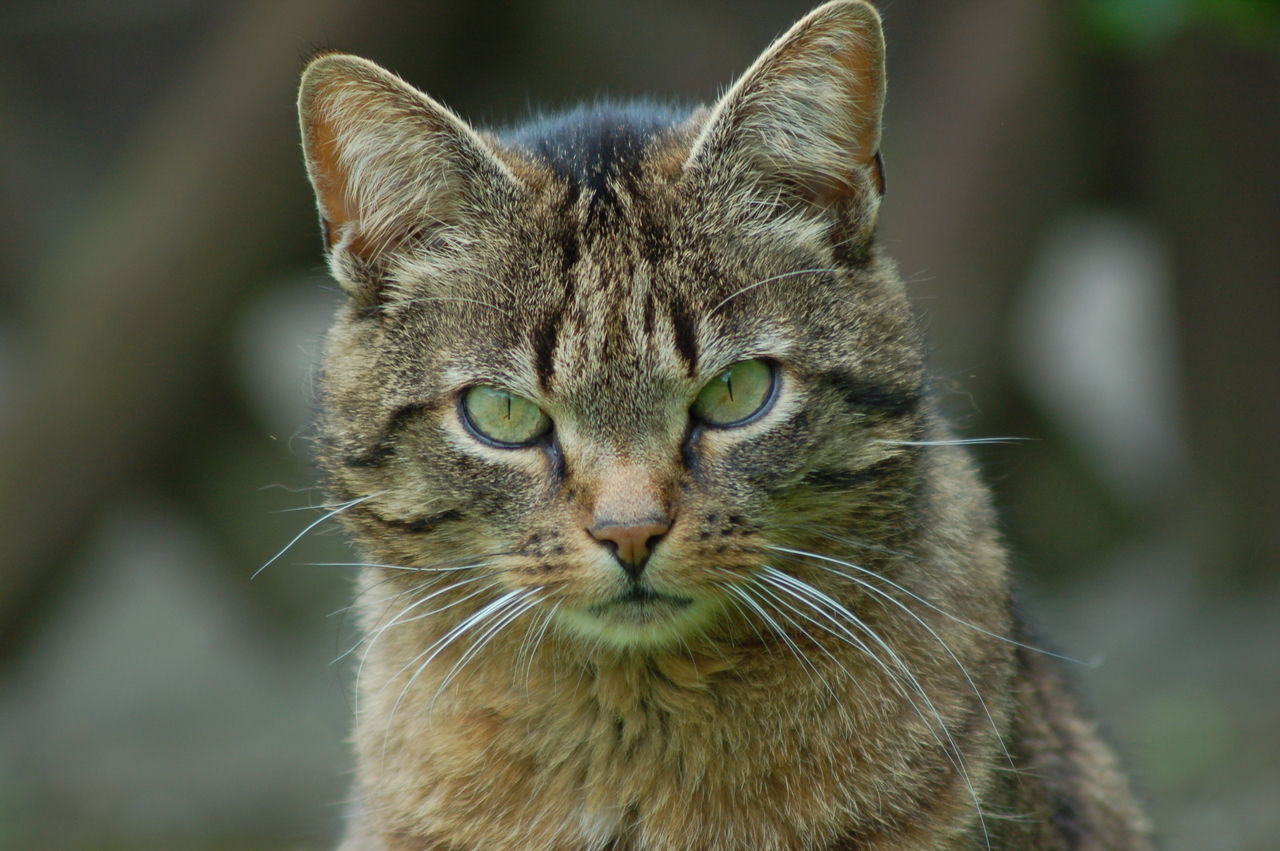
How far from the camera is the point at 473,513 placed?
2.63m

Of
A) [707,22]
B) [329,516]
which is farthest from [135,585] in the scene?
[329,516]

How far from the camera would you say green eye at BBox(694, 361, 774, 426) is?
8.55 feet

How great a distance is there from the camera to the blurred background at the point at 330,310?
5.13 meters

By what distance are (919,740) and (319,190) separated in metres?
1.56

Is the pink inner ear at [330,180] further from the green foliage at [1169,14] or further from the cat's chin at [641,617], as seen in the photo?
the green foliage at [1169,14]

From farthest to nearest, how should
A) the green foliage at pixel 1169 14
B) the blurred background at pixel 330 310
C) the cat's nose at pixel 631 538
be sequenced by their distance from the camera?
1. the blurred background at pixel 330 310
2. the green foliage at pixel 1169 14
3. the cat's nose at pixel 631 538

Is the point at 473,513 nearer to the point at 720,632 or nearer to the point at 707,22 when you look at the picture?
the point at 720,632

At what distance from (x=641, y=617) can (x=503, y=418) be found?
439 mm

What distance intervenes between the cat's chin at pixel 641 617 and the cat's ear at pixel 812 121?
81cm

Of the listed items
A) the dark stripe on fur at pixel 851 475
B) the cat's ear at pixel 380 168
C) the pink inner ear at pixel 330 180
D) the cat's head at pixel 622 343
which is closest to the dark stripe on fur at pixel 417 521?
the cat's head at pixel 622 343

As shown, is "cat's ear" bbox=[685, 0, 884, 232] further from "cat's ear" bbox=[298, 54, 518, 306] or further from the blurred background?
the blurred background

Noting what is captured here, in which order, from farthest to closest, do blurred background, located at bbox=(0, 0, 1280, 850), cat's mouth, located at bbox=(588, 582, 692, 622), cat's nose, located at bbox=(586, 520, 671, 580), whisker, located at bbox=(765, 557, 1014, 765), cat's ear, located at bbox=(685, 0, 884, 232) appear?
blurred background, located at bbox=(0, 0, 1280, 850)
whisker, located at bbox=(765, 557, 1014, 765)
cat's ear, located at bbox=(685, 0, 884, 232)
cat's mouth, located at bbox=(588, 582, 692, 622)
cat's nose, located at bbox=(586, 520, 671, 580)

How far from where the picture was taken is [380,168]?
2.80m

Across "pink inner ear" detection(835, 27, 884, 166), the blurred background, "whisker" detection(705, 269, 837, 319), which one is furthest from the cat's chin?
the blurred background
